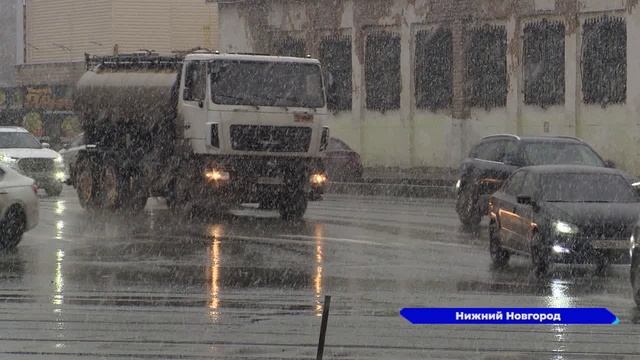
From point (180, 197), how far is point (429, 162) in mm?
22161

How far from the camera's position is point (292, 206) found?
2814 cm

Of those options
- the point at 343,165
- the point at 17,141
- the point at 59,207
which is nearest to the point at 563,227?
the point at 59,207

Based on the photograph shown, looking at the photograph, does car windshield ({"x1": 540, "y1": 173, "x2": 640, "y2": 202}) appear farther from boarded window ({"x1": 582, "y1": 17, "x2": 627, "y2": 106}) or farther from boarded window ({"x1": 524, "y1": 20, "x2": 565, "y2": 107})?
boarded window ({"x1": 524, "y1": 20, "x2": 565, "y2": 107})

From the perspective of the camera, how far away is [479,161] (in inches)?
1037

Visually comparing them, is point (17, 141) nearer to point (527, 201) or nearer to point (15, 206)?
point (15, 206)

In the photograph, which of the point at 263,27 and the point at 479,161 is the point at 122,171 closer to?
the point at 479,161

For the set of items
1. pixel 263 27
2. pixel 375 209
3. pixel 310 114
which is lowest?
pixel 375 209

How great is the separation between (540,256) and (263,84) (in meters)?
10.5

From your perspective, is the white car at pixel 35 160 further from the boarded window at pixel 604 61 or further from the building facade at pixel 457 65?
the boarded window at pixel 604 61

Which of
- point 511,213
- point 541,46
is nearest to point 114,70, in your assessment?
point 511,213

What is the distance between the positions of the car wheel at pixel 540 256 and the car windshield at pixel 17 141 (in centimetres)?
2084

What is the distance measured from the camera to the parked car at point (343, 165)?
42.5 m

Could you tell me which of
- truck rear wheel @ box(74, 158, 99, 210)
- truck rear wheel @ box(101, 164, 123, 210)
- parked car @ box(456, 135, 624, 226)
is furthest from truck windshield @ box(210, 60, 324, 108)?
truck rear wheel @ box(74, 158, 99, 210)

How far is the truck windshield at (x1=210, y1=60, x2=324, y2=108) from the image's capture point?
88.1ft
